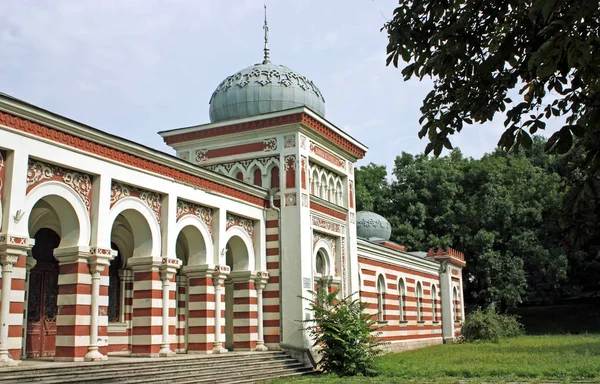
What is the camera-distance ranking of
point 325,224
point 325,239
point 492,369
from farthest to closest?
point 325,239 → point 325,224 → point 492,369

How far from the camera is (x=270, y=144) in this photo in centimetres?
2092

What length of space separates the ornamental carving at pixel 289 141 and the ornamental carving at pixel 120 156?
75.3 inches

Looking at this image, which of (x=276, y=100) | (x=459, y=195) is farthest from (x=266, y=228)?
(x=459, y=195)

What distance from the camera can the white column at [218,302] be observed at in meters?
17.9

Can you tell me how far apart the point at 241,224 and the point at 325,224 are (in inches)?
142

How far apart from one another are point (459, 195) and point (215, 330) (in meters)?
30.5

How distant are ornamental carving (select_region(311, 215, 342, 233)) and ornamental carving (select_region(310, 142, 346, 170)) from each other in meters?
2.15

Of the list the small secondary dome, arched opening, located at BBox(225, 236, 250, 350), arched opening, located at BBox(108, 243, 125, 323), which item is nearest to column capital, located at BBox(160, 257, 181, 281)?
arched opening, located at BBox(108, 243, 125, 323)

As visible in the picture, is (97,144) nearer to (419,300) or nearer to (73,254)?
(73,254)

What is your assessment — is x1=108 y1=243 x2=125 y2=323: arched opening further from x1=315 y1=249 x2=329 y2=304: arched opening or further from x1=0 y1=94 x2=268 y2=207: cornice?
x1=315 y1=249 x2=329 y2=304: arched opening

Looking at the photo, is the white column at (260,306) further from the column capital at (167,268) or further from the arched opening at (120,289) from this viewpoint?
the column capital at (167,268)

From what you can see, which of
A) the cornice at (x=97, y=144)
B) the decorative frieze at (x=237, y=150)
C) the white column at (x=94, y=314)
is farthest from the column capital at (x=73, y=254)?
the decorative frieze at (x=237, y=150)

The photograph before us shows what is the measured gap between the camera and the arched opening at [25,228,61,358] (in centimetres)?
1548

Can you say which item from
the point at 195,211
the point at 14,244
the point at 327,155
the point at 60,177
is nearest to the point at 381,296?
the point at 327,155
